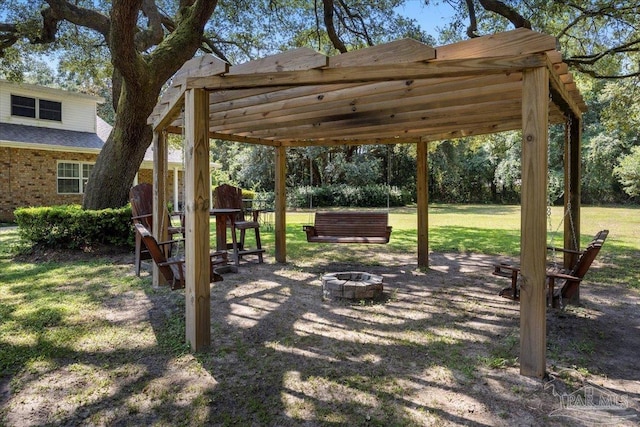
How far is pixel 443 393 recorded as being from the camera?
2.48 m

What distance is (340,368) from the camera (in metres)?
2.84

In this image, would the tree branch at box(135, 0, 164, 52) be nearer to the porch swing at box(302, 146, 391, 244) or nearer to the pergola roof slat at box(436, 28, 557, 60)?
the porch swing at box(302, 146, 391, 244)

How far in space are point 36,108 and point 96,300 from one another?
12518 mm

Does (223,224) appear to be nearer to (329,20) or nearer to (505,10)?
(329,20)

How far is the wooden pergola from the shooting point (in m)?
2.59

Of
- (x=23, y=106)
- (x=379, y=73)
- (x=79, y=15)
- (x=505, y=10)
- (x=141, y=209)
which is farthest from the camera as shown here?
(x=23, y=106)

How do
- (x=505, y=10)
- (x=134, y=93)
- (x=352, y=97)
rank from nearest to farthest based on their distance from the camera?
(x=352, y=97) → (x=134, y=93) → (x=505, y=10)

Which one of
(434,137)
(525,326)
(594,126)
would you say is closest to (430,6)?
(434,137)

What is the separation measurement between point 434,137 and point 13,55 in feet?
32.6

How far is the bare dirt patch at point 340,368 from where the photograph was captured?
226 cm

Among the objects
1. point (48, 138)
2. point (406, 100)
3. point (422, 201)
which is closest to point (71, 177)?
point (48, 138)

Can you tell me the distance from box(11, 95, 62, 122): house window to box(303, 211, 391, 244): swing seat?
12243 mm

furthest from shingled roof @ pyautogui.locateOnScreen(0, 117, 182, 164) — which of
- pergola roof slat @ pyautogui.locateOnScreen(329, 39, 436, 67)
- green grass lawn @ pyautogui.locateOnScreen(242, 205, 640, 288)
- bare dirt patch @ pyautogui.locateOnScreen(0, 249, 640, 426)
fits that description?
pergola roof slat @ pyautogui.locateOnScreen(329, 39, 436, 67)

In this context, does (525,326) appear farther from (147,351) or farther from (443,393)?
(147,351)
